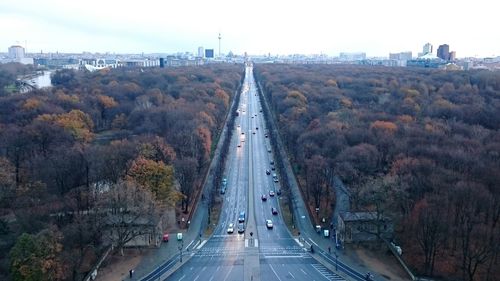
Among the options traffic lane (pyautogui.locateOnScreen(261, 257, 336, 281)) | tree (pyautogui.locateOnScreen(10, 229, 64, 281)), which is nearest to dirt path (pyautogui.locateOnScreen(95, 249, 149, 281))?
tree (pyautogui.locateOnScreen(10, 229, 64, 281))

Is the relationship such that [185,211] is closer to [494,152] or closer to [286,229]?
[286,229]

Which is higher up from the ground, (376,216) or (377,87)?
(377,87)

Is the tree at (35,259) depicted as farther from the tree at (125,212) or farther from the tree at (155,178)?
the tree at (155,178)

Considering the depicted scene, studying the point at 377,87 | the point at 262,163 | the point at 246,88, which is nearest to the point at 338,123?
the point at 262,163

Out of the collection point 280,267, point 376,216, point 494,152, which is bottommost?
point 280,267

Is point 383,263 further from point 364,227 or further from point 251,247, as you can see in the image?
point 251,247

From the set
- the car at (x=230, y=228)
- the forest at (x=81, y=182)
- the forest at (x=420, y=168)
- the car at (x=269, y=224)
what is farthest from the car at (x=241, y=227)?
the forest at (x=420, y=168)

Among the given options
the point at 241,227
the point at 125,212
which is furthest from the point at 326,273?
the point at 125,212
